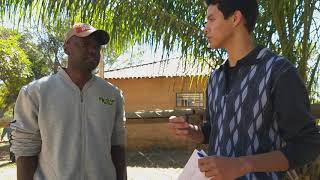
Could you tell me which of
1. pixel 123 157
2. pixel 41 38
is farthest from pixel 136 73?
pixel 41 38

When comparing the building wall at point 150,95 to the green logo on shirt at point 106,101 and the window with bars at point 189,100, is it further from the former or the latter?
the green logo on shirt at point 106,101

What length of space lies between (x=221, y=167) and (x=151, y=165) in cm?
988

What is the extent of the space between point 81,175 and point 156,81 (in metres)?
11.8

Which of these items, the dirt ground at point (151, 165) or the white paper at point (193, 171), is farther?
the dirt ground at point (151, 165)

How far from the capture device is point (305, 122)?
150cm

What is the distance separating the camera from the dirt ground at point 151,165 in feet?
32.2

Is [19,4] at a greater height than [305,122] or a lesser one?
greater

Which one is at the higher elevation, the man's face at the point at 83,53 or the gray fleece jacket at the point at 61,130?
the man's face at the point at 83,53

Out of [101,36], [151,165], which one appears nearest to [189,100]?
[151,165]

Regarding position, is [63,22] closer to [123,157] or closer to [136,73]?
[123,157]

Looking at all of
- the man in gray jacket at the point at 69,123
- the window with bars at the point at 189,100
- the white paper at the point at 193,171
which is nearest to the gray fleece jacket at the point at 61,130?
the man in gray jacket at the point at 69,123

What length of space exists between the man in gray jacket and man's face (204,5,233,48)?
93 cm

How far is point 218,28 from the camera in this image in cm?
170

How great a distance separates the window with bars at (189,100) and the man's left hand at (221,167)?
12.0 meters
